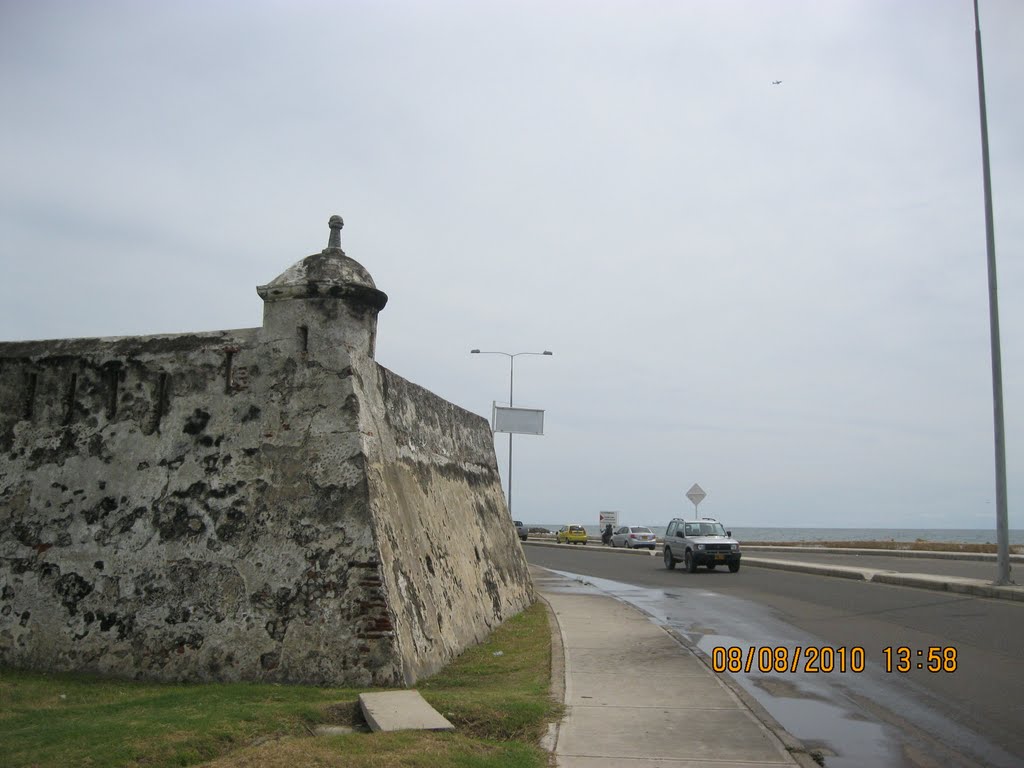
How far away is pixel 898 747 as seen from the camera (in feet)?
22.1

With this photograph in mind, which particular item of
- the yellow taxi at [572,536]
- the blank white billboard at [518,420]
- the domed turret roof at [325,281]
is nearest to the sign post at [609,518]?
the yellow taxi at [572,536]

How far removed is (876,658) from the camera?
35.0 ft

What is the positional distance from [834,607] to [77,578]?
1281cm

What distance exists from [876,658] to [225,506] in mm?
8024

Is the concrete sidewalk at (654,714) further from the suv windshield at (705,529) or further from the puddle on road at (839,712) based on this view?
the suv windshield at (705,529)

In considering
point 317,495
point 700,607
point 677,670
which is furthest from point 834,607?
point 317,495

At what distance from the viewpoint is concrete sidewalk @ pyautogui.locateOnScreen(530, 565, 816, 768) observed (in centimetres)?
609

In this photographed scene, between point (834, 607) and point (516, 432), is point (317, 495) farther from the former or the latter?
point (516, 432)

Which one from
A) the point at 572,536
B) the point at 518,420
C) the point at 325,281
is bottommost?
the point at 572,536

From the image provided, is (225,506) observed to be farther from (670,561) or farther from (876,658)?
(670,561)

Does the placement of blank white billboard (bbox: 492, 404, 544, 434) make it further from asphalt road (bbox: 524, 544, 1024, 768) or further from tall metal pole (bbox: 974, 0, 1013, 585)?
tall metal pole (bbox: 974, 0, 1013, 585)

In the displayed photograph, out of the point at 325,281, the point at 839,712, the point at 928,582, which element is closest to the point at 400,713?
the point at 839,712

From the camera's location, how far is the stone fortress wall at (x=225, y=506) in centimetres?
837

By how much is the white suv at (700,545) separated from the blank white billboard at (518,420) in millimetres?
15587
